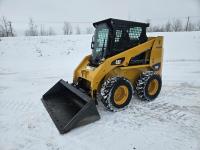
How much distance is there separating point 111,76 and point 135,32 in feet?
4.56

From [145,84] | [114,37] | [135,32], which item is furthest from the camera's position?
[135,32]

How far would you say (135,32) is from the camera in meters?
4.86

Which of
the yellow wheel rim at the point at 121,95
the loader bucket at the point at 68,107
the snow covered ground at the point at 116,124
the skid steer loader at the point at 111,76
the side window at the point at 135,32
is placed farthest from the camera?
the side window at the point at 135,32

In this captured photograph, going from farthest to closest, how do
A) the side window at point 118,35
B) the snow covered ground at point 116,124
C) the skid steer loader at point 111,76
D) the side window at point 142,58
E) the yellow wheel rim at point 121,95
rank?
the side window at point 142,58 < the side window at point 118,35 < the yellow wheel rim at point 121,95 < the skid steer loader at point 111,76 < the snow covered ground at point 116,124

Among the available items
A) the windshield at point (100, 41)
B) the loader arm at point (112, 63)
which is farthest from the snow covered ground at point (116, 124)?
the windshield at point (100, 41)

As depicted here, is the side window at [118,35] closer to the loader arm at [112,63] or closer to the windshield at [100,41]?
the windshield at [100,41]

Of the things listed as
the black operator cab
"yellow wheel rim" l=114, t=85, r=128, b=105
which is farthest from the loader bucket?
the black operator cab

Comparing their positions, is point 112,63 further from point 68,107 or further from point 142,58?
point 68,107

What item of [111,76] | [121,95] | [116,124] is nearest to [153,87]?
[121,95]

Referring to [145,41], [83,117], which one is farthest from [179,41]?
[83,117]

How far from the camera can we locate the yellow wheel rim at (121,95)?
173 inches

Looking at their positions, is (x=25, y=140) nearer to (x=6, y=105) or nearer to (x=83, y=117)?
(x=83, y=117)

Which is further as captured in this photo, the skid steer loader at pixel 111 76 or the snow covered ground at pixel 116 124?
the skid steer loader at pixel 111 76

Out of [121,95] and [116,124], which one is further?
[121,95]
